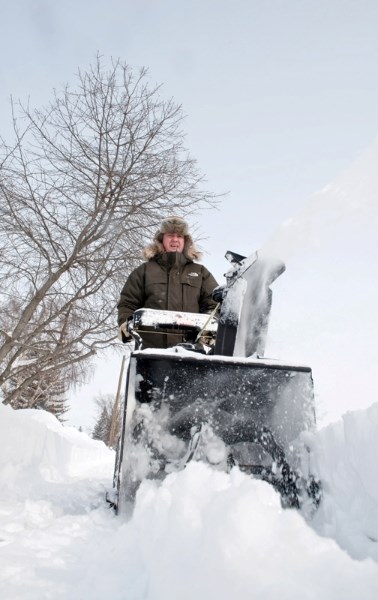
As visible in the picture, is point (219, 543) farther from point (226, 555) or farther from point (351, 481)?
point (351, 481)

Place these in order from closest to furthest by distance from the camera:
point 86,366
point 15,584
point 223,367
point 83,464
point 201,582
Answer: point 201,582 → point 15,584 → point 223,367 → point 86,366 → point 83,464

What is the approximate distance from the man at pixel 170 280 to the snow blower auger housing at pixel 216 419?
1273mm

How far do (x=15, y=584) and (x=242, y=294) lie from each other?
2.15 m

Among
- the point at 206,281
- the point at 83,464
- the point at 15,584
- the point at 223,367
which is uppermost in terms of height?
the point at 206,281

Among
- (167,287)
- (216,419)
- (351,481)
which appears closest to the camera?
(351,481)

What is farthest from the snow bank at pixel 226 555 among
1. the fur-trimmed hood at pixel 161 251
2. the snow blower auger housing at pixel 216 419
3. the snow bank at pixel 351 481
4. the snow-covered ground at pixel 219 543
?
the fur-trimmed hood at pixel 161 251

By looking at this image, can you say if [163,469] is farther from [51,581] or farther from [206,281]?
[206,281]

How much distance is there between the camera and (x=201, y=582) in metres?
1.23

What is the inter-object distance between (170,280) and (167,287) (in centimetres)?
7

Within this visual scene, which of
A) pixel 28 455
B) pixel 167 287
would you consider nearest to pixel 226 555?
pixel 167 287

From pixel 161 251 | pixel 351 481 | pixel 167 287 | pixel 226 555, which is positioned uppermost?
pixel 161 251

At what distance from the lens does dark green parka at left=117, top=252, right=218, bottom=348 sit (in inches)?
155

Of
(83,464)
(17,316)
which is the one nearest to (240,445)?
(17,316)

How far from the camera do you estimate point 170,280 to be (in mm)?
3984
